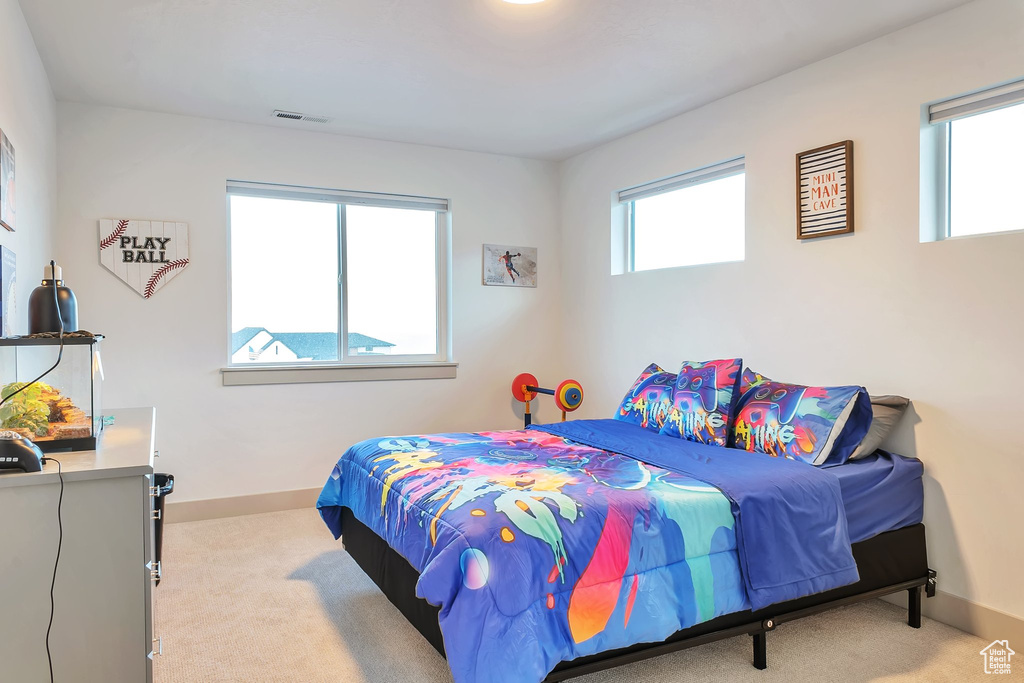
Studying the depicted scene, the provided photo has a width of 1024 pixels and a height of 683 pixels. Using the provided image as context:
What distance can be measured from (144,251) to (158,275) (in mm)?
159

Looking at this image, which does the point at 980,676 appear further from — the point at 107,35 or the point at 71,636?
the point at 107,35

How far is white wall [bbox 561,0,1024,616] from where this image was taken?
2.61 m

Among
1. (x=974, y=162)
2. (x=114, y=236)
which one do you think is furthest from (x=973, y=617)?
(x=114, y=236)

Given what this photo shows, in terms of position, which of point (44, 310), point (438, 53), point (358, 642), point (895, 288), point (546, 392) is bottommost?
point (358, 642)

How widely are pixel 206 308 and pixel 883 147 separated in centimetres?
385

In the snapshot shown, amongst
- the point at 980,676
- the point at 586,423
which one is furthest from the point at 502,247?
the point at 980,676

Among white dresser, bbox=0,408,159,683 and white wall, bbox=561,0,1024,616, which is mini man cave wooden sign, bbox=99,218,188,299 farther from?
white wall, bbox=561,0,1024,616

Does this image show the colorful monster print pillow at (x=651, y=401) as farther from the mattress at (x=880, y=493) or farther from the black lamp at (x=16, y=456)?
the black lamp at (x=16, y=456)

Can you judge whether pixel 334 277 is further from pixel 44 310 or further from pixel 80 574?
pixel 80 574

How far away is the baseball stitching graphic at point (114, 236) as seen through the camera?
3.93m

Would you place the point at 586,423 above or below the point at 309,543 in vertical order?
above

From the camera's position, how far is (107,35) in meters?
3.01

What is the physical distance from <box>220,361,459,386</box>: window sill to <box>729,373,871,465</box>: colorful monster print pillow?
239cm

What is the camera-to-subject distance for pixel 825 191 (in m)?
3.26
